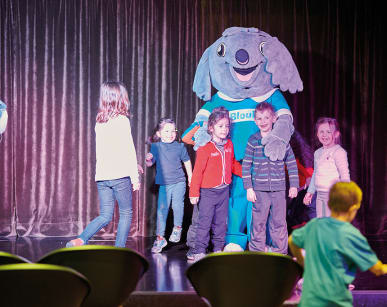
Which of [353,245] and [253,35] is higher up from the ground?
[253,35]

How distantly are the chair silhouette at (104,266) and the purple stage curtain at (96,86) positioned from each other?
3683 mm

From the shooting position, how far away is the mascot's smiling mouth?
204 inches

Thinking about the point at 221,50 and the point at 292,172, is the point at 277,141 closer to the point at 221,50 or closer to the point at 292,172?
the point at 292,172

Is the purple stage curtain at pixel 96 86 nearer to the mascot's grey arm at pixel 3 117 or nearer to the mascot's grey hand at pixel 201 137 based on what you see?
the mascot's grey arm at pixel 3 117

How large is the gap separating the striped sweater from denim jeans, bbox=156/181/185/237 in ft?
3.29

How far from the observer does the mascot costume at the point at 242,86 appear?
197 inches

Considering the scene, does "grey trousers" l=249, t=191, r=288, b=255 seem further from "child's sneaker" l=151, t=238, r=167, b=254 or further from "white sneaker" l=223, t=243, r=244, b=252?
"child's sneaker" l=151, t=238, r=167, b=254

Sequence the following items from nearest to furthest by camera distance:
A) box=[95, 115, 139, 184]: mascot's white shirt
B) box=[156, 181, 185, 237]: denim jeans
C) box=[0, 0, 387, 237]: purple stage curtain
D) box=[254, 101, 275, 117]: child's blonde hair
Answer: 1. box=[95, 115, 139, 184]: mascot's white shirt
2. box=[254, 101, 275, 117]: child's blonde hair
3. box=[156, 181, 185, 237]: denim jeans
4. box=[0, 0, 387, 237]: purple stage curtain

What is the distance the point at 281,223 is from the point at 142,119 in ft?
7.74

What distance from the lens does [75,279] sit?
211 centimetres

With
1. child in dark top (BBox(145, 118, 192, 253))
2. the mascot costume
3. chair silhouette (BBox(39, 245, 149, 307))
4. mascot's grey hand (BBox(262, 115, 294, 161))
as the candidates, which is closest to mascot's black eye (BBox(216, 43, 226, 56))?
the mascot costume

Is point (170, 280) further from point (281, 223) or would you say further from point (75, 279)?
point (75, 279)

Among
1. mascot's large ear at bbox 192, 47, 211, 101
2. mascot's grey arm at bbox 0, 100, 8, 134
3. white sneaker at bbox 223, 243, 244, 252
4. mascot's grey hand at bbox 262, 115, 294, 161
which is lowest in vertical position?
white sneaker at bbox 223, 243, 244, 252

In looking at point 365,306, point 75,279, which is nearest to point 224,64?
point 365,306
